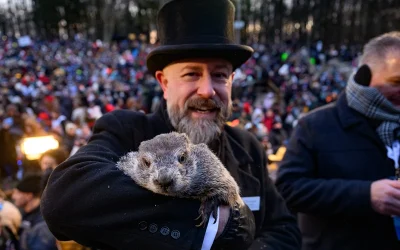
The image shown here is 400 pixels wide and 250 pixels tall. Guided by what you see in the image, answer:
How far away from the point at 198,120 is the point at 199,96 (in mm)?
143

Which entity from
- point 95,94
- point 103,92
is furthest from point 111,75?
point 95,94

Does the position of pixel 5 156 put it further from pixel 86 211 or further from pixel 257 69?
pixel 257 69

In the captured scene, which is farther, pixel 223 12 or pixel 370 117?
pixel 370 117

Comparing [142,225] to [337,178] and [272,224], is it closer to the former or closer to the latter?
[272,224]

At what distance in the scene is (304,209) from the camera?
2.84 m

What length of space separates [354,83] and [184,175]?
1.84 m

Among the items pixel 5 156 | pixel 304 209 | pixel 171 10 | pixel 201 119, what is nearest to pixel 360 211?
pixel 304 209

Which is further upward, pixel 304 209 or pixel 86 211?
pixel 86 211

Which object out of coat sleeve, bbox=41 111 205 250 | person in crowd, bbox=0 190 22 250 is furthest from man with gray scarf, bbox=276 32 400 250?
person in crowd, bbox=0 190 22 250

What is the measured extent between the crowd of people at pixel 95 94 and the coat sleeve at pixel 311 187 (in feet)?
A: 8.27

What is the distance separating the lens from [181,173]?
1654 millimetres

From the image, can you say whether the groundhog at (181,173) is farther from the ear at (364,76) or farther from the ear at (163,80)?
the ear at (364,76)

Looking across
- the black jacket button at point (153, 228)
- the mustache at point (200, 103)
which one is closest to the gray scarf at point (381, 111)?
the mustache at point (200, 103)

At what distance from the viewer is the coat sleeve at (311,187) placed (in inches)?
102
